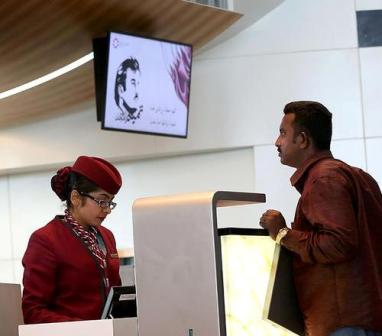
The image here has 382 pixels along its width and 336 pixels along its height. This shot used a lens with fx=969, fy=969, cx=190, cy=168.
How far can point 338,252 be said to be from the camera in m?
2.93

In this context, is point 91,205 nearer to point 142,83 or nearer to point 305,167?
point 305,167

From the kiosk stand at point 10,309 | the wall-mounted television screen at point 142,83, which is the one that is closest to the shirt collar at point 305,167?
the kiosk stand at point 10,309

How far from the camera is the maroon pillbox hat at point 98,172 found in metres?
3.76

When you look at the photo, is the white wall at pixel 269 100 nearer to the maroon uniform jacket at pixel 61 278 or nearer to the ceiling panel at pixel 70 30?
the ceiling panel at pixel 70 30

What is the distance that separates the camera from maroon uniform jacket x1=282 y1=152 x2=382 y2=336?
2936 millimetres

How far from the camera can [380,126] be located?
340 inches

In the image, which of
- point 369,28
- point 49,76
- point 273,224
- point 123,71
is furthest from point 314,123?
point 369,28

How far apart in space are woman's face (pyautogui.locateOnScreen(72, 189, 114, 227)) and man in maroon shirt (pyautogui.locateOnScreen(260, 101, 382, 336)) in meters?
0.94

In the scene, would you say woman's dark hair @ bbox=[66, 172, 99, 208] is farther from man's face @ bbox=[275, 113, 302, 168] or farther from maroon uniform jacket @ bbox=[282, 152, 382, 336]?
maroon uniform jacket @ bbox=[282, 152, 382, 336]

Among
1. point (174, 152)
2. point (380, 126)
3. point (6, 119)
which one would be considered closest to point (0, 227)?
point (6, 119)

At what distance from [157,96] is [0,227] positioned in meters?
3.07

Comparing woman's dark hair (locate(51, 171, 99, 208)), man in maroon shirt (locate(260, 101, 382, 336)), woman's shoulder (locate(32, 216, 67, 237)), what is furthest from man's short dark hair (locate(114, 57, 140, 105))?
man in maroon shirt (locate(260, 101, 382, 336))

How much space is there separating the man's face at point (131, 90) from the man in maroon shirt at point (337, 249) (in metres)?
4.23

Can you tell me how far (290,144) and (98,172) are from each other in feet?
2.89
